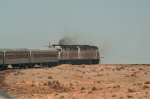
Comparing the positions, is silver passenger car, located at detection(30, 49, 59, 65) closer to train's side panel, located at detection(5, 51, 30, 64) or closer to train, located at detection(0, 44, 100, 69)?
train, located at detection(0, 44, 100, 69)

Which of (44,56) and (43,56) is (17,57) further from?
(44,56)

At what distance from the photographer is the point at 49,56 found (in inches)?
2653

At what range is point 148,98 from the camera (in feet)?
65.6

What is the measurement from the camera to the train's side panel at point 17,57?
181ft

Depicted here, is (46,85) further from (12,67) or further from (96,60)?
(96,60)

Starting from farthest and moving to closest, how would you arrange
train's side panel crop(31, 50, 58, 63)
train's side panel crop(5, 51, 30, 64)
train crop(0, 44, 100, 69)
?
train's side panel crop(31, 50, 58, 63) → train crop(0, 44, 100, 69) → train's side panel crop(5, 51, 30, 64)

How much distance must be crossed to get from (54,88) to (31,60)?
33.3 metres

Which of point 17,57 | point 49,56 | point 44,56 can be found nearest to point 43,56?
point 44,56

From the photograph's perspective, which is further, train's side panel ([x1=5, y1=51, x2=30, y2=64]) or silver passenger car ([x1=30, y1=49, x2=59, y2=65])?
silver passenger car ([x1=30, y1=49, x2=59, y2=65])

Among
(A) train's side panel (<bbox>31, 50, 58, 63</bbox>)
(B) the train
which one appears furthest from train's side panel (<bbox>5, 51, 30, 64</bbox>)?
(A) train's side panel (<bbox>31, 50, 58, 63</bbox>)

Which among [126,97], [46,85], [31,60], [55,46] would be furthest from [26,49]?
[126,97]

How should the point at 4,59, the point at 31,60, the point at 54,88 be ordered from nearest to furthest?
1. the point at 54,88
2. the point at 4,59
3. the point at 31,60

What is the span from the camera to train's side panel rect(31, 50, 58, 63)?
62.9 m

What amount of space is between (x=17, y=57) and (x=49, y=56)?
10247mm
